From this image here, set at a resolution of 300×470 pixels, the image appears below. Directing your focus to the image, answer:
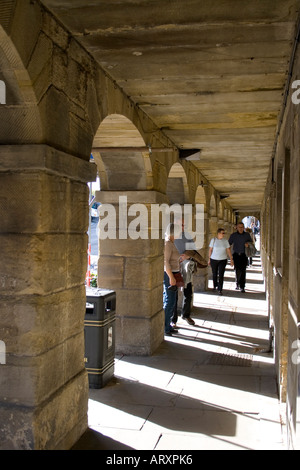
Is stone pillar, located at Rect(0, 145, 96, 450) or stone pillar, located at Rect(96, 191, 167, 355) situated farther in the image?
stone pillar, located at Rect(96, 191, 167, 355)

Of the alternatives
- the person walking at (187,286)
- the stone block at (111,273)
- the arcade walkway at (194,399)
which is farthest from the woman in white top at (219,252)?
the stone block at (111,273)

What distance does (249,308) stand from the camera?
9250 mm

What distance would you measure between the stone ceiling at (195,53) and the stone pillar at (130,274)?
1061mm

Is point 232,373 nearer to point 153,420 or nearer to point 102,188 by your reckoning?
point 153,420

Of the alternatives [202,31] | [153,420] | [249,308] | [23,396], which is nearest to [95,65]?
[202,31]

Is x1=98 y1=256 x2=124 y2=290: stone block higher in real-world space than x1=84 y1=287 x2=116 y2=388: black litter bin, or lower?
higher

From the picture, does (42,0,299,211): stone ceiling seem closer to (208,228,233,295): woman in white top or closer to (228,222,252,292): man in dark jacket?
(208,228,233,295): woman in white top

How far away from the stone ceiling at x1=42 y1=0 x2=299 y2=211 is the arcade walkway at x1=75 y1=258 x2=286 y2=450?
9.04ft

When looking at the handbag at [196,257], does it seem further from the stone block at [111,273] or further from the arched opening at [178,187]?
the stone block at [111,273]

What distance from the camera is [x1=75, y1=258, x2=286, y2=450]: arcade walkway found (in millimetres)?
3582

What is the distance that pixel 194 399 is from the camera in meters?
4.46

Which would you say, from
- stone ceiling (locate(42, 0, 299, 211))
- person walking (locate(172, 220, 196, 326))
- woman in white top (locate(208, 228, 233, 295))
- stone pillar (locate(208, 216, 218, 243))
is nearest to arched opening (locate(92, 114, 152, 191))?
stone ceiling (locate(42, 0, 299, 211))

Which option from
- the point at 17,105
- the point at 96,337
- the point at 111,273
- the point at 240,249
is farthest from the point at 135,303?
the point at 240,249

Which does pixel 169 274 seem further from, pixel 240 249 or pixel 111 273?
pixel 240 249
